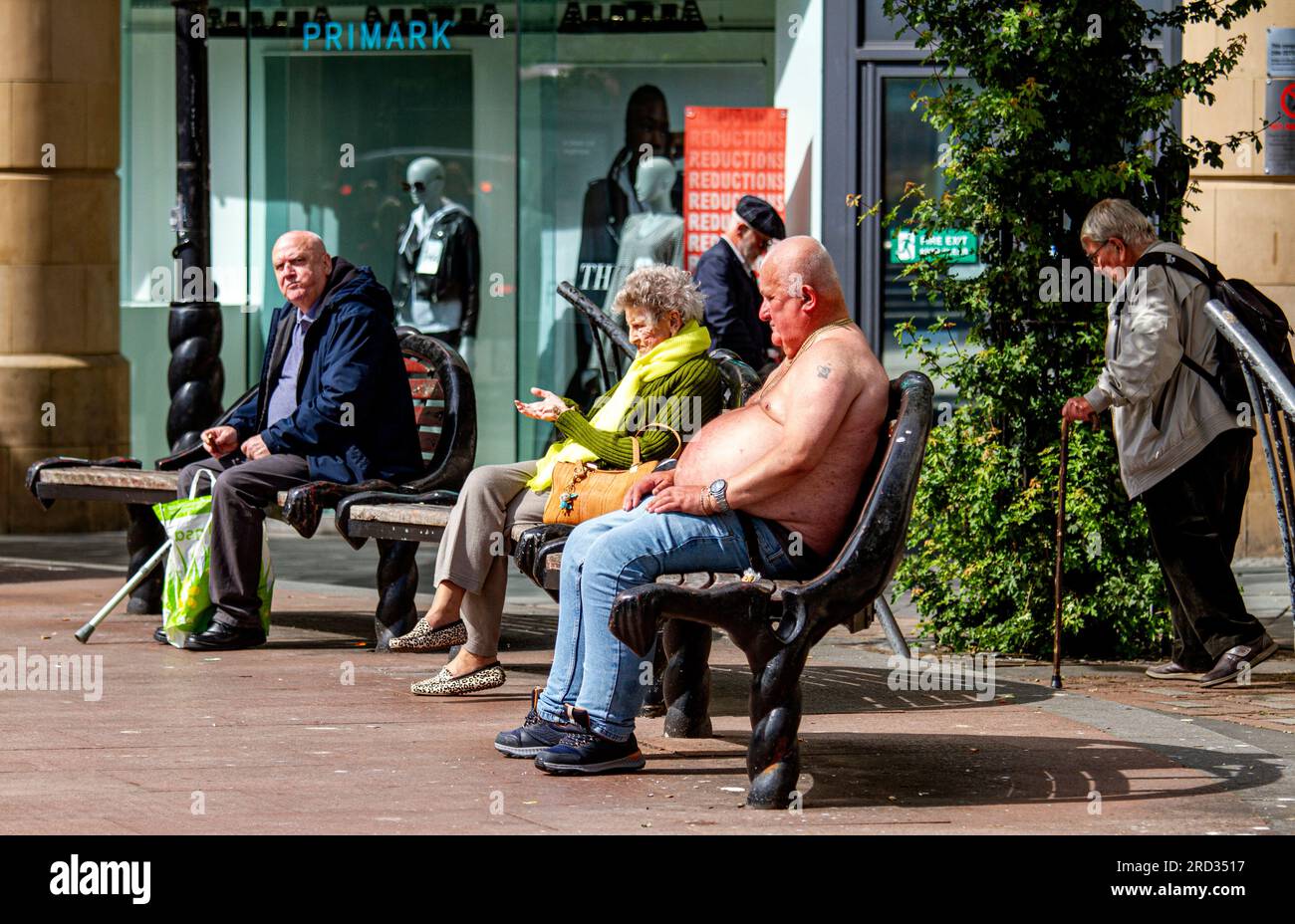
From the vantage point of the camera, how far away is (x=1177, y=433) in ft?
25.7

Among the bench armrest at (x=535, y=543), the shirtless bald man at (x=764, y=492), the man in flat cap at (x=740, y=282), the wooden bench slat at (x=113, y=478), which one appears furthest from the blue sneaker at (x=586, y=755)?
the man in flat cap at (x=740, y=282)

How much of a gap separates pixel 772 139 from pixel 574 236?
1.56m

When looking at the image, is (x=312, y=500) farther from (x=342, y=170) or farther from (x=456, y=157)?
(x=342, y=170)

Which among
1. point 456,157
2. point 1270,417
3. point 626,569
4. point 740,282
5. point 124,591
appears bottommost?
point 124,591

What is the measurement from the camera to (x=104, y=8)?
12.9m

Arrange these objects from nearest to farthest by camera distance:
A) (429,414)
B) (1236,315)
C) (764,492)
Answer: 1. (764,492)
2. (1236,315)
3. (429,414)

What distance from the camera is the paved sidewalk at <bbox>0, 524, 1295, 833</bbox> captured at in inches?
213

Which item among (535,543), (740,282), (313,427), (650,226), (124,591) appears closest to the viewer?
(535,543)

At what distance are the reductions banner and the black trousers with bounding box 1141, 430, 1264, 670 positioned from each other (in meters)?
5.14

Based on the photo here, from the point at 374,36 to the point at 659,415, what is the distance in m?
7.52

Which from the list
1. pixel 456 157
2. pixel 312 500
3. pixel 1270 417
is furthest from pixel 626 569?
pixel 456 157

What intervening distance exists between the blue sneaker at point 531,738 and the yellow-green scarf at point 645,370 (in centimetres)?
117

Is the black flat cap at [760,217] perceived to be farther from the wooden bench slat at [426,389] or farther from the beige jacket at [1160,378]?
the beige jacket at [1160,378]
